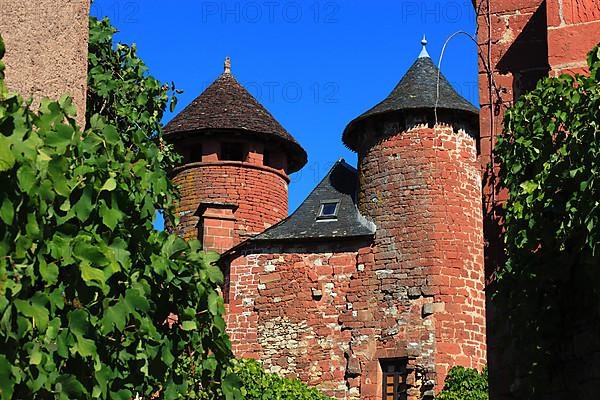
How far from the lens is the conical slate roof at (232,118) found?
31172mm

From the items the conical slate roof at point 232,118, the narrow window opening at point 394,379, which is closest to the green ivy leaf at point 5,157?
the narrow window opening at point 394,379

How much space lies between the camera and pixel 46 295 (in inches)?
203

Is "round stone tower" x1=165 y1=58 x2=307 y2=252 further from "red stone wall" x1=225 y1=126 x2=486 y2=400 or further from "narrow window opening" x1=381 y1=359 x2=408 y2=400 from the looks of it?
"narrow window opening" x1=381 y1=359 x2=408 y2=400

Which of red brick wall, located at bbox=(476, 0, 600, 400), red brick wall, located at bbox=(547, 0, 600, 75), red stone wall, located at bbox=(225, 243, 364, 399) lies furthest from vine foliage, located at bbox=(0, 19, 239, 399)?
red stone wall, located at bbox=(225, 243, 364, 399)

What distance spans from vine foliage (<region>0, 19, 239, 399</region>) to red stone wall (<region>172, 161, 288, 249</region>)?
22992 millimetres

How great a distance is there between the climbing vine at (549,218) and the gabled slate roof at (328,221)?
58.3 ft

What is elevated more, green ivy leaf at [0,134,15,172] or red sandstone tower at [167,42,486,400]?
red sandstone tower at [167,42,486,400]

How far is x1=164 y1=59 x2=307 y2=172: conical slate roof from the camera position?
3117 centimetres

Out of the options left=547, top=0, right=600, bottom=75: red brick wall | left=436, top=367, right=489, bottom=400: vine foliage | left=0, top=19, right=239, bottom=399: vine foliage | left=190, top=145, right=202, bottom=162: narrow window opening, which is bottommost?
left=0, top=19, right=239, bottom=399: vine foliage

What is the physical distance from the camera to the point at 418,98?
26656mm

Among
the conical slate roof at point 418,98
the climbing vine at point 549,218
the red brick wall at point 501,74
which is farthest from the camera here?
the conical slate roof at point 418,98

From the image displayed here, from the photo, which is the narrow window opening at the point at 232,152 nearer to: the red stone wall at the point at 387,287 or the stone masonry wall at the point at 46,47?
the red stone wall at the point at 387,287

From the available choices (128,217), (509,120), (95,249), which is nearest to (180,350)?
(128,217)

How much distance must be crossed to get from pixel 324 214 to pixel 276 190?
4.54 meters
